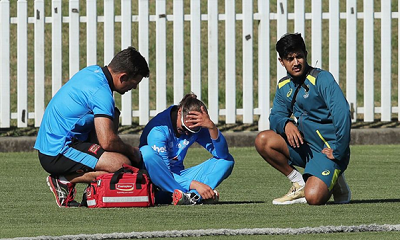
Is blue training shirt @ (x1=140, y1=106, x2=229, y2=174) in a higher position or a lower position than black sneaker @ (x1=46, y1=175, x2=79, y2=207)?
higher

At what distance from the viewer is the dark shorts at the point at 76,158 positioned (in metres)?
7.51

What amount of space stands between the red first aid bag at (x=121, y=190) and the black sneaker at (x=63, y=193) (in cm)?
23

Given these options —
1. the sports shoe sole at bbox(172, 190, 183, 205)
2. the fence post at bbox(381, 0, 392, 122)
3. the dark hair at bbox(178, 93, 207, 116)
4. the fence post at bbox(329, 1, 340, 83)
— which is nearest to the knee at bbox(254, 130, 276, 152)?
the dark hair at bbox(178, 93, 207, 116)

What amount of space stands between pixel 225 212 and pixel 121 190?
0.78 metres

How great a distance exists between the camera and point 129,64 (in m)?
7.44

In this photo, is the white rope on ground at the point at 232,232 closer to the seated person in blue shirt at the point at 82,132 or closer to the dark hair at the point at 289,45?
the seated person in blue shirt at the point at 82,132

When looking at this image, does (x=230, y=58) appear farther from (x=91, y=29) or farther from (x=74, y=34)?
(x=74, y=34)

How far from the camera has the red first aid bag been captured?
7.28 metres

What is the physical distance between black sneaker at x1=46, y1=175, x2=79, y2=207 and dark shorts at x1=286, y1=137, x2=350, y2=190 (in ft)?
5.44

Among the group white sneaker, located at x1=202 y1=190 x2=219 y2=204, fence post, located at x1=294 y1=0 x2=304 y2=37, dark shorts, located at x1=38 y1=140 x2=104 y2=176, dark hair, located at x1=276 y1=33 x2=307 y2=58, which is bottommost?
white sneaker, located at x1=202 y1=190 x2=219 y2=204

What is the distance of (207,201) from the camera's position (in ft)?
25.2

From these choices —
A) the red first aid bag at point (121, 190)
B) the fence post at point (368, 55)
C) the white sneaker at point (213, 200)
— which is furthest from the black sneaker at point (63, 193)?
the fence post at point (368, 55)

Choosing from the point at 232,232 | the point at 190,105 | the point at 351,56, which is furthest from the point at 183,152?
the point at 351,56

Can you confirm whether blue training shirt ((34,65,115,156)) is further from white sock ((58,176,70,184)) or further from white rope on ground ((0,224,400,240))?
white rope on ground ((0,224,400,240))
